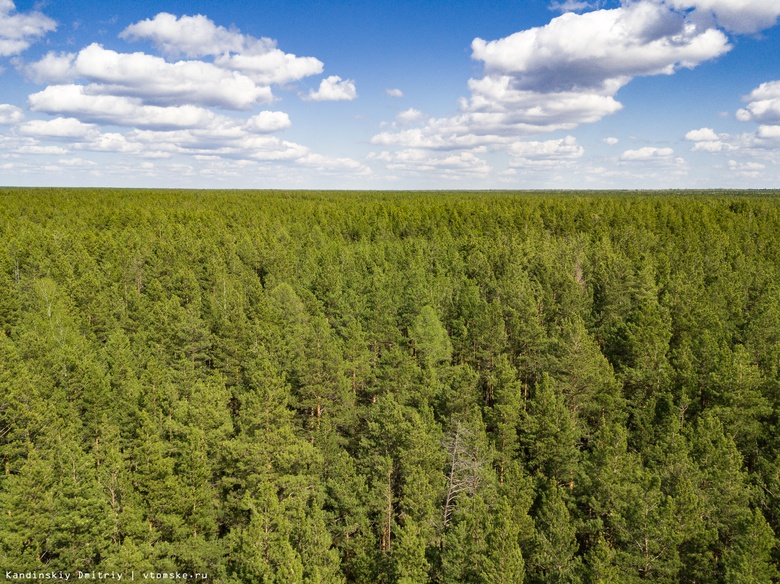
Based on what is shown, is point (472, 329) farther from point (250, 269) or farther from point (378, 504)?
point (250, 269)

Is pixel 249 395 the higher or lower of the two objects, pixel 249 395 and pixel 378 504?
the higher

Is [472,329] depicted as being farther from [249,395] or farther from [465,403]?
[249,395]

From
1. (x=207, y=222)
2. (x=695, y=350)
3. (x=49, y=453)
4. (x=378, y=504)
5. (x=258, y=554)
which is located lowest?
(x=378, y=504)

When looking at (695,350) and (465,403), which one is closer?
(465,403)

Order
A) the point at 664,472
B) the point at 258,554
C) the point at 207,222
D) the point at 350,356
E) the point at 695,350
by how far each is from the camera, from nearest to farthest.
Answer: the point at 258,554
the point at 664,472
the point at 695,350
the point at 350,356
the point at 207,222

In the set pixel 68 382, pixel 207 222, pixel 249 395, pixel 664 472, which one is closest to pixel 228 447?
pixel 249 395

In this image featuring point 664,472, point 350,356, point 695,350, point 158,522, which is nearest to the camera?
point 158,522
